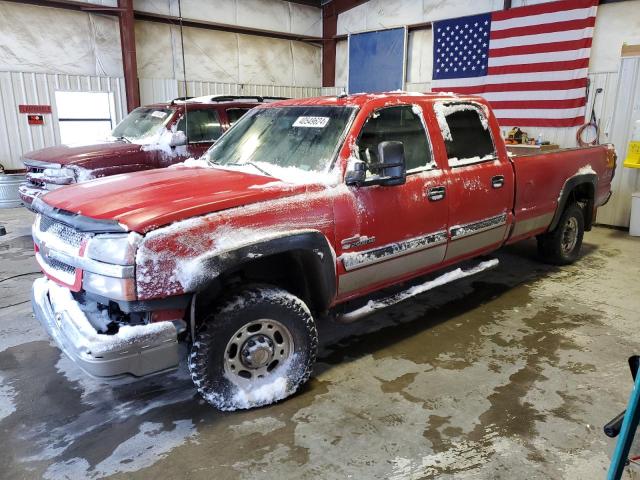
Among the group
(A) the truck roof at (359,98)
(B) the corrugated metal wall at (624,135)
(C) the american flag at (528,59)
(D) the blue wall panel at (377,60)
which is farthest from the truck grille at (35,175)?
(B) the corrugated metal wall at (624,135)

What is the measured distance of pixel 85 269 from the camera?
8.19 feet

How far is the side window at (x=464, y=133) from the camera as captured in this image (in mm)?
3938

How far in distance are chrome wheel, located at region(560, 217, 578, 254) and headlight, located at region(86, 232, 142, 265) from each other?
5018 mm

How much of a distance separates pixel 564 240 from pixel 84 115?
9675 mm

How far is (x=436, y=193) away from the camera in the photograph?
3680 mm

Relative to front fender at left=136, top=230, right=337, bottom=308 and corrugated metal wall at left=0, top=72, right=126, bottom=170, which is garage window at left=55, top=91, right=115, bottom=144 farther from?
front fender at left=136, top=230, right=337, bottom=308

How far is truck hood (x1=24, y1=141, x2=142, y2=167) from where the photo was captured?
6.16 m

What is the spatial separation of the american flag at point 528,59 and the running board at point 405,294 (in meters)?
5.44

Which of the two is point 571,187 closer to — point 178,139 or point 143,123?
point 178,139

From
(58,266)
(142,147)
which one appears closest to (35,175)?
(142,147)

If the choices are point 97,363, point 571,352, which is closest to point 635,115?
point 571,352

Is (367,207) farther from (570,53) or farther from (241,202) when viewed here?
(570,53)

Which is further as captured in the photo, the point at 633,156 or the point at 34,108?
the point at 34,108

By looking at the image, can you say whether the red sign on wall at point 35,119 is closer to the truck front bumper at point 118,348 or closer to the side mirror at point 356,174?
the truck front bumper at point 118,348
